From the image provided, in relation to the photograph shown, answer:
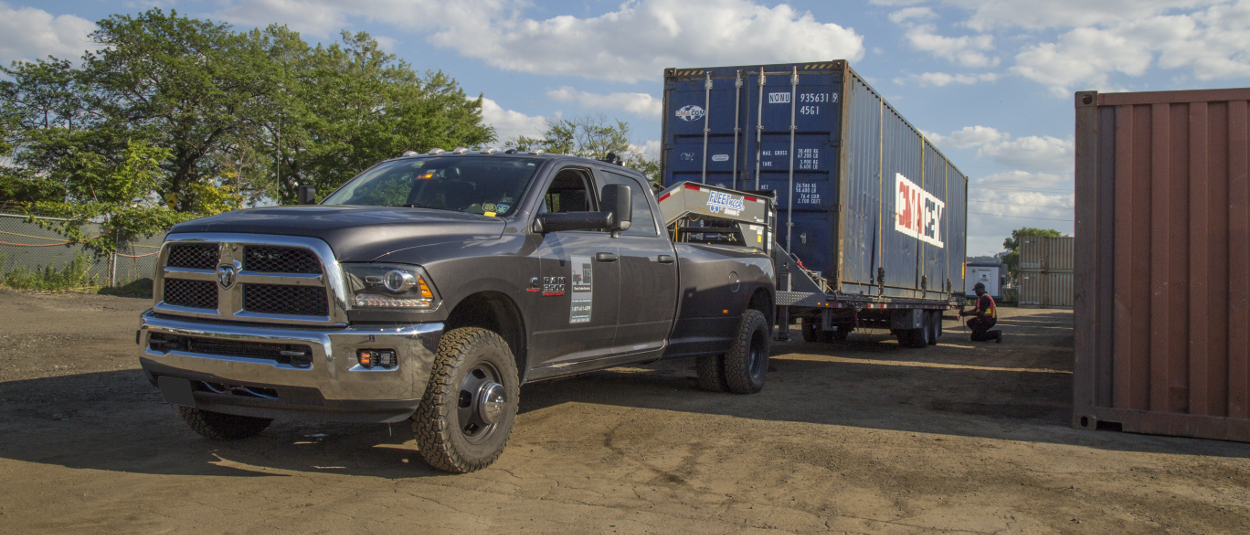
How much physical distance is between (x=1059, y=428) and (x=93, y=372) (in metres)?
8.30

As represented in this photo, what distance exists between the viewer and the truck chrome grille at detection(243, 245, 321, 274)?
3.87 metres

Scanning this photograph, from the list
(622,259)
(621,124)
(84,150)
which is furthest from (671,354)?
(621,124)

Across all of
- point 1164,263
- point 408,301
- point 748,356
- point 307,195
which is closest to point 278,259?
point 408,301

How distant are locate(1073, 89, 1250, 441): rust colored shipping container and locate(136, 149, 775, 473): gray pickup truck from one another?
361 cm

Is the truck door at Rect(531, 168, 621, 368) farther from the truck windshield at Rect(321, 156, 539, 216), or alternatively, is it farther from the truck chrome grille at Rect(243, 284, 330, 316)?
the truck chrome grille at Rect(243, 284, 330, 316)

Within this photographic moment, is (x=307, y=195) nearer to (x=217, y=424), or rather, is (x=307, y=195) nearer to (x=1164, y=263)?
(x=217, y=424)

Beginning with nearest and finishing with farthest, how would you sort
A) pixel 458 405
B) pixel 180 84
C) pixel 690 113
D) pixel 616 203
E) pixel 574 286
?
pixel 458 405
pixel 616 203
pixel 574 286
pixel 690 113
pixel 180 84

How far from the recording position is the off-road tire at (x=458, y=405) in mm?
4113

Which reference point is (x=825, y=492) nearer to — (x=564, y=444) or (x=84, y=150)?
(x=564, y=444)

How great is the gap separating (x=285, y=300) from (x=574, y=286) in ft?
5.78

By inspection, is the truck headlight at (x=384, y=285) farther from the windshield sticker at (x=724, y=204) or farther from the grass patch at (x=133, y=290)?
the grass patch at (x=133, y=290)

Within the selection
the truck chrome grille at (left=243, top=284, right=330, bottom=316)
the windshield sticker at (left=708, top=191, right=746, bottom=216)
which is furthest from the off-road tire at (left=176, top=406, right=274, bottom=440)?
the windshield sticker at (left=708, top=191, right=746, bottom=216)

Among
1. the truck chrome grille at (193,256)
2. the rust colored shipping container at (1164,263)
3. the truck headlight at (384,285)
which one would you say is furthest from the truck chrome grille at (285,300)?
the rust colored shipping container at (1164,263)

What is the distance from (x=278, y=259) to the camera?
3.93 meters
